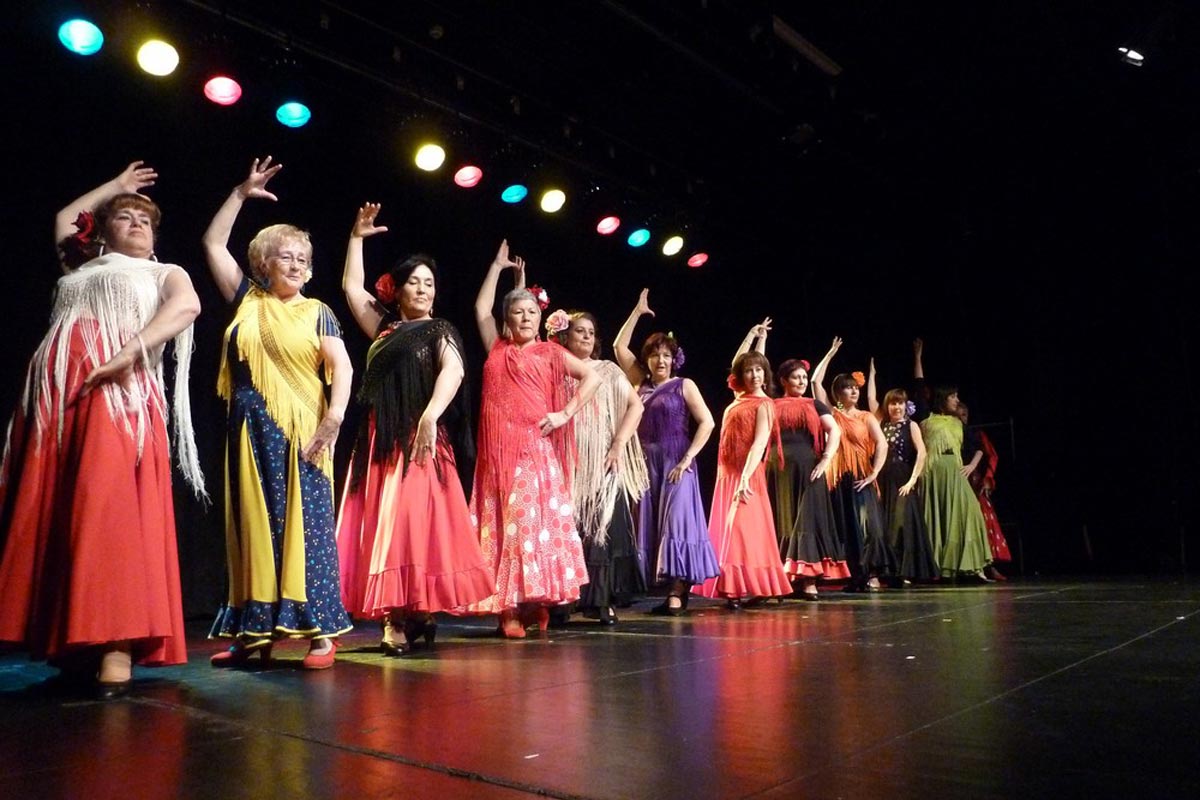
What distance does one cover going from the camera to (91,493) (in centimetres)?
265

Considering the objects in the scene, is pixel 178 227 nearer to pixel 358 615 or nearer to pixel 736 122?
pixel 358 615

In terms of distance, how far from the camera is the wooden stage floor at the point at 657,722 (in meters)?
1.52

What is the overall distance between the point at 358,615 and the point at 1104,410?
25.2ft

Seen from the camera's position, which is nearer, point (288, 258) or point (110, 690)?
point (110, 690)

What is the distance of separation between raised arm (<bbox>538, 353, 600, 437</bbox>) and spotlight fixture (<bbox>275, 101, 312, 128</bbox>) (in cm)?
200

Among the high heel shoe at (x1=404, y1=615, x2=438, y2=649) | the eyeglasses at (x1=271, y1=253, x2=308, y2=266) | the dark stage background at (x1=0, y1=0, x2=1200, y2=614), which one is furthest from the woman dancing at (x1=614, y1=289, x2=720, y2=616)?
the eyeglasses at (x1=271, y1=253, x2=308, y2=266)

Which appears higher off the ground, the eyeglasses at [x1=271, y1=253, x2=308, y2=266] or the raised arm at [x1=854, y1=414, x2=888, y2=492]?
the eyeglasses at [x1=271, y1=253, x2=308, y2=266]

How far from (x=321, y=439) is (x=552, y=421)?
1353 mm

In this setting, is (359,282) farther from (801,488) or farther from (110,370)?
(801,488)

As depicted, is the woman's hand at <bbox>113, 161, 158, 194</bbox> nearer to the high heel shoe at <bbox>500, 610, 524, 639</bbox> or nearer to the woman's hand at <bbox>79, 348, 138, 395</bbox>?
the woman's hand at <bbox>79, 348, 138, 395</bbox>

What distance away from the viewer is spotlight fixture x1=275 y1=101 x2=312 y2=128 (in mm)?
4863

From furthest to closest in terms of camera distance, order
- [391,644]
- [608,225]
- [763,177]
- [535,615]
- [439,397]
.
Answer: [763,177] < [608,225] < [535,615] < [439,397] < [391,644]

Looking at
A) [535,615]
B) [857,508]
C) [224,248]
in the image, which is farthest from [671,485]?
[224,248]

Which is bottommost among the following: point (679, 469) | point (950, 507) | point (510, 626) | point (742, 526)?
point (510, 626)
